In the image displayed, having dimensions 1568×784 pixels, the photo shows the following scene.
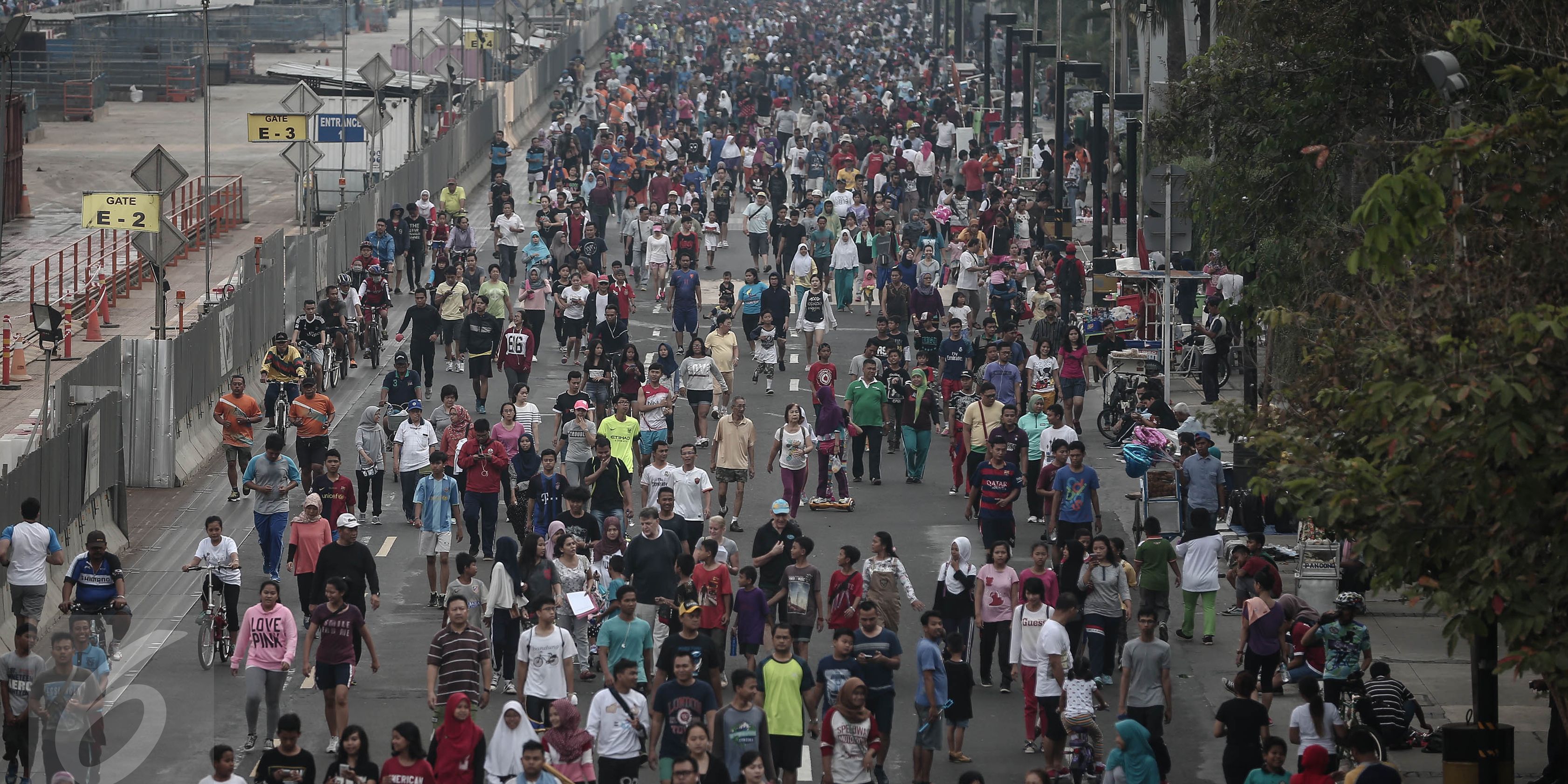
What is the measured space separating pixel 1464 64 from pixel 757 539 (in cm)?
649

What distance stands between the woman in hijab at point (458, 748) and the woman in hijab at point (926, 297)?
1646 centimetres

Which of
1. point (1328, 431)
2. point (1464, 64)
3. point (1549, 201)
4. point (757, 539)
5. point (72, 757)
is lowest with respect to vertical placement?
point (72, 757)

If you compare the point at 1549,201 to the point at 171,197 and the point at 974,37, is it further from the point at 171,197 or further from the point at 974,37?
the point at 974,37

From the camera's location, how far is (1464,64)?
50.8 feet

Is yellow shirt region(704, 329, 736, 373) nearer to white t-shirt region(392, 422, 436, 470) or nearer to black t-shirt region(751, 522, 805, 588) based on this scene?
white t-shirt region(392, 422, 436, 470)

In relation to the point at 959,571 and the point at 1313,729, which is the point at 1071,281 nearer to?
the point at 959,571

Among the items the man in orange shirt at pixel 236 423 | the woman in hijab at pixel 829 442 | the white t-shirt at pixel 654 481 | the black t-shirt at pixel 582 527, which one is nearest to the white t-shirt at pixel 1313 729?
the black t-shirt at pixel 582 527

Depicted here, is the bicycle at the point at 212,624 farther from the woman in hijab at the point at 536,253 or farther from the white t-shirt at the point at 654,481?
the woman in hijab at the point at 536,253

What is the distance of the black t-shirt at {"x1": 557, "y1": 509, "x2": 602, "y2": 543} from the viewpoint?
16.9 m

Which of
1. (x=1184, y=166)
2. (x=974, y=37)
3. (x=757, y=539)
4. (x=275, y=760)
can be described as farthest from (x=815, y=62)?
(x=275, y=760)

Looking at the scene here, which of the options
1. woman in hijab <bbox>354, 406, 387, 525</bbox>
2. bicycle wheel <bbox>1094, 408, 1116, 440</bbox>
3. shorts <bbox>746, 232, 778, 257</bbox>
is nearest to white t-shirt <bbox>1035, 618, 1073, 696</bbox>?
woman in hijab <bbox>354, 406, 387, 525</bbox>

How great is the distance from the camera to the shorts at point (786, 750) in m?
13.2

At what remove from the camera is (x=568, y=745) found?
12.5 m

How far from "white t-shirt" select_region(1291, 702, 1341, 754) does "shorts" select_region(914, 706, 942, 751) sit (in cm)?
226
